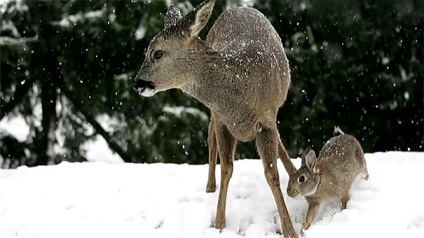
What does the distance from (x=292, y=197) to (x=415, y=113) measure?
23.7 feet

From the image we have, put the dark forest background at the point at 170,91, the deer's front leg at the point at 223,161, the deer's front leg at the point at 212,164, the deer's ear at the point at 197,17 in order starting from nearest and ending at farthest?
the deer's ear at the point at 197,17 < the deer's front leg at the point at 223,161 < the deer's front leg at the point at 212,164 < the dark forest background at the point at 170,91

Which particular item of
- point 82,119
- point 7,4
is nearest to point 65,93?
point 82,119

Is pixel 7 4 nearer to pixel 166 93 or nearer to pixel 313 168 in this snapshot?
pixel 166 93

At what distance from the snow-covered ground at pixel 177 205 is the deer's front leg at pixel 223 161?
115 millimetres

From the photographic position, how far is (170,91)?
1230 centimetres

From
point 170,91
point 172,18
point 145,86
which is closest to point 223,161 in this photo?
point 145,86

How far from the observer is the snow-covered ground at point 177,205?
6512 mm

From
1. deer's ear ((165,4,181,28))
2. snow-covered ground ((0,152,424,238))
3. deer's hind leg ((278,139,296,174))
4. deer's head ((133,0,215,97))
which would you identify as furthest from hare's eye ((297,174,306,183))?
deer's ear ((165,4,181,28))

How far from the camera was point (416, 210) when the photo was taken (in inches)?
257

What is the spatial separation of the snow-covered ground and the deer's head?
137 cm

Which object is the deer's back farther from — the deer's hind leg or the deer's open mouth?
the deer's open mouth

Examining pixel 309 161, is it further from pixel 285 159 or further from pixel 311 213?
pixel 285 159

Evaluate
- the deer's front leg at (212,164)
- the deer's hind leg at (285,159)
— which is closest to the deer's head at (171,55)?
the deer's front leg at (212,164)

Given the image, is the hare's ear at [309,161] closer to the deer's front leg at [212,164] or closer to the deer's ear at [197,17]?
the deer's front leg at [212,164]
